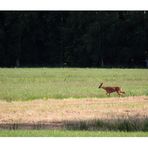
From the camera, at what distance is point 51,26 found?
1112 inches

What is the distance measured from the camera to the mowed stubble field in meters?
13.9

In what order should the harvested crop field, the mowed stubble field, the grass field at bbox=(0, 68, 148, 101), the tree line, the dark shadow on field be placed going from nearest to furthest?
1. the dark shadow on field
2. the harvested crop field
3. the mowed stubble field
4. the grass field at bbox=(0, 68, 148, 101)
5. the tree line

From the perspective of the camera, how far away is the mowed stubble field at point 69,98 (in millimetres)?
13938

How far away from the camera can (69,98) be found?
19.4m

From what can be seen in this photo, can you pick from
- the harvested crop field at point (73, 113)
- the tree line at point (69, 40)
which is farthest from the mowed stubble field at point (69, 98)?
the tree line at point (69, 40)

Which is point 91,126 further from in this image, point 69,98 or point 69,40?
point 69,40

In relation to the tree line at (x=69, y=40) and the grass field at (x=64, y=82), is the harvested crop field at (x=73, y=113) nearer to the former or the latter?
the grass field at (x=64, y=82)

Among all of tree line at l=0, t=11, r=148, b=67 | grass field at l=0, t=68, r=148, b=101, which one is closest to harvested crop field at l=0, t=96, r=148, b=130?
grass field at l=0, t=68, r=148, b=101

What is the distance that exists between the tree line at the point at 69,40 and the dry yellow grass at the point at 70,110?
286 inches

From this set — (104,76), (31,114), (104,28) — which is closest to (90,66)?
(104,76)

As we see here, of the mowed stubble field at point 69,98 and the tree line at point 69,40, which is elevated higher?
the tree line at point 69,40

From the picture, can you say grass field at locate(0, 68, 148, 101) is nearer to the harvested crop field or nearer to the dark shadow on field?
the harvested crop field

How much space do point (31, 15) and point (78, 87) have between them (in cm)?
563

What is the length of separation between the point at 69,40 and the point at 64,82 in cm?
323
